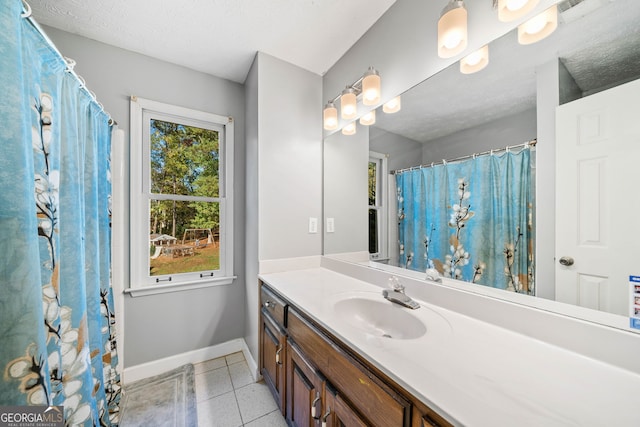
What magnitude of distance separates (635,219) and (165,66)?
8.87 feet

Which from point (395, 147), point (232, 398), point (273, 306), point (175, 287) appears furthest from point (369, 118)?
point (232, 398)

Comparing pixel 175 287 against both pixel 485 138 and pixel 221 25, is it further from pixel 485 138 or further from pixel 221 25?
pixel 485 138

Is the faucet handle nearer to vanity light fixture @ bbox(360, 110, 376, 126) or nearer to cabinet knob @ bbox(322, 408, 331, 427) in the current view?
cabinet knob @ bbox(322, 408, 331, 427)

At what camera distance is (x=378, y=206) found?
1476 millimetres

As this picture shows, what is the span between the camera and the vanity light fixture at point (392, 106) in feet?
4.33

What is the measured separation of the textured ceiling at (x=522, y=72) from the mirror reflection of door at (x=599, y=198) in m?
0.09

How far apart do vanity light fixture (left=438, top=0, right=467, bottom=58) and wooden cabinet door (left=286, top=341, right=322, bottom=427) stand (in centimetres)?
150

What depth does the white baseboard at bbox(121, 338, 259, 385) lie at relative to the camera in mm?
1673

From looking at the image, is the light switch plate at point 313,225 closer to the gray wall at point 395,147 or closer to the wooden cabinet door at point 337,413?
the gray wall at point 395,147

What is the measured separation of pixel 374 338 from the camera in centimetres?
75

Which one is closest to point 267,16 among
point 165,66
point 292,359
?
point 165,66

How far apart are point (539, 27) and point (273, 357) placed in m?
1.96

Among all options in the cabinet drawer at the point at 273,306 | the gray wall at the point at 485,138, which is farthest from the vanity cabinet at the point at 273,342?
the gray wall at the point at 485,138

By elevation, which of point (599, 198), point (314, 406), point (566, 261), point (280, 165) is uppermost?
point (280, 165)
